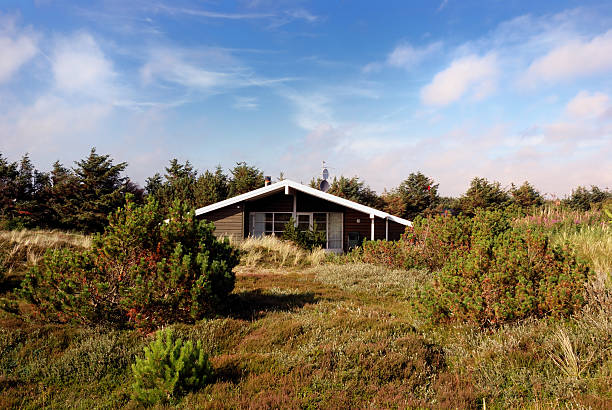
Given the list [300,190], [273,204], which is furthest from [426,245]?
[273,204]

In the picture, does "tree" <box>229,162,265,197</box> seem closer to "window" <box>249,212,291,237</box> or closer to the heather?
"window" <box>249,212,291,237</box>

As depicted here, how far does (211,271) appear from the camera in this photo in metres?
5.77

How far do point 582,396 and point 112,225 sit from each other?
6470 millimetres

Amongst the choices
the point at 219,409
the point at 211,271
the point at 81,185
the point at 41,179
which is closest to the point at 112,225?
the point at 211,271

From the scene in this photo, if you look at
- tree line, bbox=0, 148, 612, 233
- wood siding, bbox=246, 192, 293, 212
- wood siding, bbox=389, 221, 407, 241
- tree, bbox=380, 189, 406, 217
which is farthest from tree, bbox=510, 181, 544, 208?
wood siding, bbox=246, 192, 293, 212

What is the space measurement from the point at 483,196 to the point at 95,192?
32.5 m

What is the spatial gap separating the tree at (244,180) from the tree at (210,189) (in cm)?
75

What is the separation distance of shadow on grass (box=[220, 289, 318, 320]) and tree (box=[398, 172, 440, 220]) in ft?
96.3

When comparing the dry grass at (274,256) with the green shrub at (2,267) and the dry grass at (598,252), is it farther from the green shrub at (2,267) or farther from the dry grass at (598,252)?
the dry grass at (598,252)

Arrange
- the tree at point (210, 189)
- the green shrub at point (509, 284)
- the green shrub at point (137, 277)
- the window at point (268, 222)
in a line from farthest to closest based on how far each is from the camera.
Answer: the tree at point (210, 189)
the window at point (268, 222)
the green shrub at point (137, 277)
the green shrub at point (509, 284)

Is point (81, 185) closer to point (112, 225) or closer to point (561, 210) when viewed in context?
point (112, 225)

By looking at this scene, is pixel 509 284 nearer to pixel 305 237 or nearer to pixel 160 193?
pixel 305 237

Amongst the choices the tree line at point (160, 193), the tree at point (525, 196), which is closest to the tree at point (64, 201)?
the tree line at point (160, 193)

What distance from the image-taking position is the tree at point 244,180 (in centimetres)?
3534
